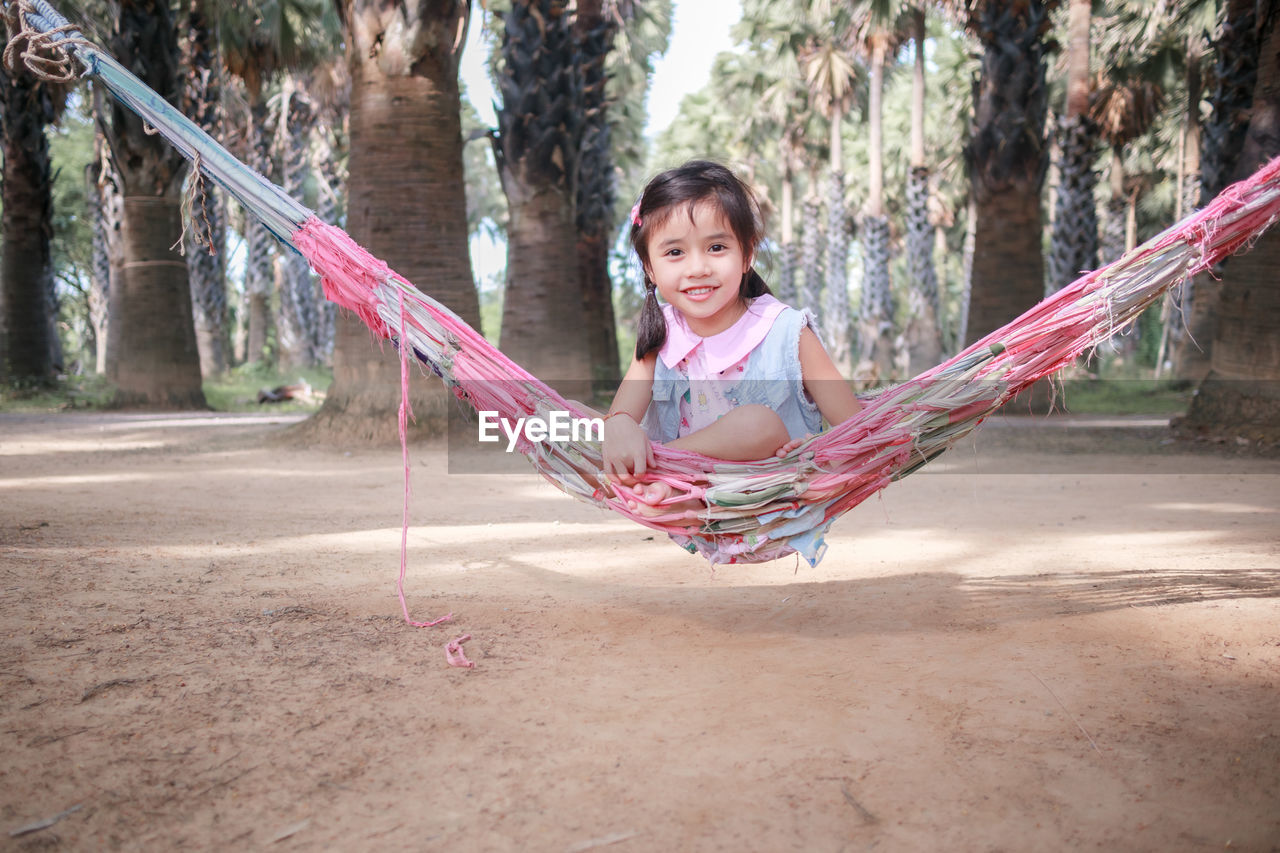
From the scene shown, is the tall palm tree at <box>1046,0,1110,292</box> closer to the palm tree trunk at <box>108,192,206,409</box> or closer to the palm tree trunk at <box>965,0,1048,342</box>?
the palm tree trunk at <box>965,0,1048,342</box>

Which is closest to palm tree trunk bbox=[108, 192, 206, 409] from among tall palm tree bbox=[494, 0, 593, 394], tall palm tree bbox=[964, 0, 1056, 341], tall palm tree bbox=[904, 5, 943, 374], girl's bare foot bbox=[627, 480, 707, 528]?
tall palm tree bbox=[494, 0, 593, 394]

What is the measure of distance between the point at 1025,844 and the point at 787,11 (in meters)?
24.8

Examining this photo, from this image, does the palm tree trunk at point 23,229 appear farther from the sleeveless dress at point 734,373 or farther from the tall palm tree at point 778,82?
the tall palm tree at point 778,82

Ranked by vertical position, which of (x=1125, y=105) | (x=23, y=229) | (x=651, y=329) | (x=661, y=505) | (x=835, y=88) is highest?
(x=835, y=88)

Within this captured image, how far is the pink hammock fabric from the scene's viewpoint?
2.26 meters

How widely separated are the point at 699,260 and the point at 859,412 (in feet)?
1.84

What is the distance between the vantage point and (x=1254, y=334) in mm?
6340

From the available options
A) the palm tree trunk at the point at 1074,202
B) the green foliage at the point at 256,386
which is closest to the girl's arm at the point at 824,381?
the green foliage at the point at 256,386

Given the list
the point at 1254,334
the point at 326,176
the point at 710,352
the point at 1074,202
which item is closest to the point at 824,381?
the point at 710,352

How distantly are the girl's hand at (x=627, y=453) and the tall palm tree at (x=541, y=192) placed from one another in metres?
5.53

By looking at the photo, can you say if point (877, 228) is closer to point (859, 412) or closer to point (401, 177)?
point (401, 177)

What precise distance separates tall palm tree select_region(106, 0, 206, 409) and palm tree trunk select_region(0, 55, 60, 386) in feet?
6.60

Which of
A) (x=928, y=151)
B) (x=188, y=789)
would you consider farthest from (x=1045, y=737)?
(x=928, y=151)

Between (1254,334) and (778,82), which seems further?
(778,82)
